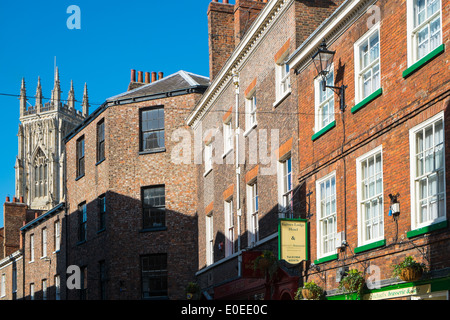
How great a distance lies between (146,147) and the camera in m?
33.3

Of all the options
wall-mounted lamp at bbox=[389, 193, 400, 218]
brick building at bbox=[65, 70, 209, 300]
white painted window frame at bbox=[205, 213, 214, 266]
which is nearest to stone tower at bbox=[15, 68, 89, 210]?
brick building at bbox=[65, 70, 209, 300]

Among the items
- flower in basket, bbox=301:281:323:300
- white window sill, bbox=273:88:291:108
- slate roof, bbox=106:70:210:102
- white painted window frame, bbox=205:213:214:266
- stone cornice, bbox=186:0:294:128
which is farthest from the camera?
slate roof, bbox=106:70:210:102

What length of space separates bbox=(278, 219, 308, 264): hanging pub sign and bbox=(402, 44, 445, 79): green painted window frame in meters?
5.21

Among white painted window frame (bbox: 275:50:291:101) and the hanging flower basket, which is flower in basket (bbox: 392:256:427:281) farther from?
white painted window frame (bbox: 275:50:291:101)

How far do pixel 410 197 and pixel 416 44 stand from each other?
286cm

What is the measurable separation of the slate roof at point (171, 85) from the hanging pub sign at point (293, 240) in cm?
1624

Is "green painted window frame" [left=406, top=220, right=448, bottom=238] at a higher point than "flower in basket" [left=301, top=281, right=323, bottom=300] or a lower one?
higher

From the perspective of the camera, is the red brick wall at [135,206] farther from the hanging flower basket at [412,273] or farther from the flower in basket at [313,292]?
the hanging flower basket at [412,273]

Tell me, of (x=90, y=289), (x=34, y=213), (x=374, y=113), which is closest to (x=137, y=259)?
(x=90, y=289)

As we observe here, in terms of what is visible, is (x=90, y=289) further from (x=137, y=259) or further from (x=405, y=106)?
(x=405, y=106)

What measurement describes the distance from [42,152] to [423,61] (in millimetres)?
123206

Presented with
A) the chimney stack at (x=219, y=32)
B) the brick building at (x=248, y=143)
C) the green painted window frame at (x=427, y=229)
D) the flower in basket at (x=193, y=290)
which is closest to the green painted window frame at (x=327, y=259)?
the brick building at (x=248, y=143)

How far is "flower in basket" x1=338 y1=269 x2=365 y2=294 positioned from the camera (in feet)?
48.7

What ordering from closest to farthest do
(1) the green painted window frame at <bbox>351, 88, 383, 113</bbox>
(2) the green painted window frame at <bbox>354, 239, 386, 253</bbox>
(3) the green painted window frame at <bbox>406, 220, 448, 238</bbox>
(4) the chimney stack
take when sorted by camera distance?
(3) the green painted window frame at <bbox>406, 220, 448, 238</bbox>, (2) the green painted window frame at <bbox>354, 239, 386, 253</bbox>, (1) the green painted window frame at <bbox>351, 88, 383, 113</bbox>, (4) the chimney stack
